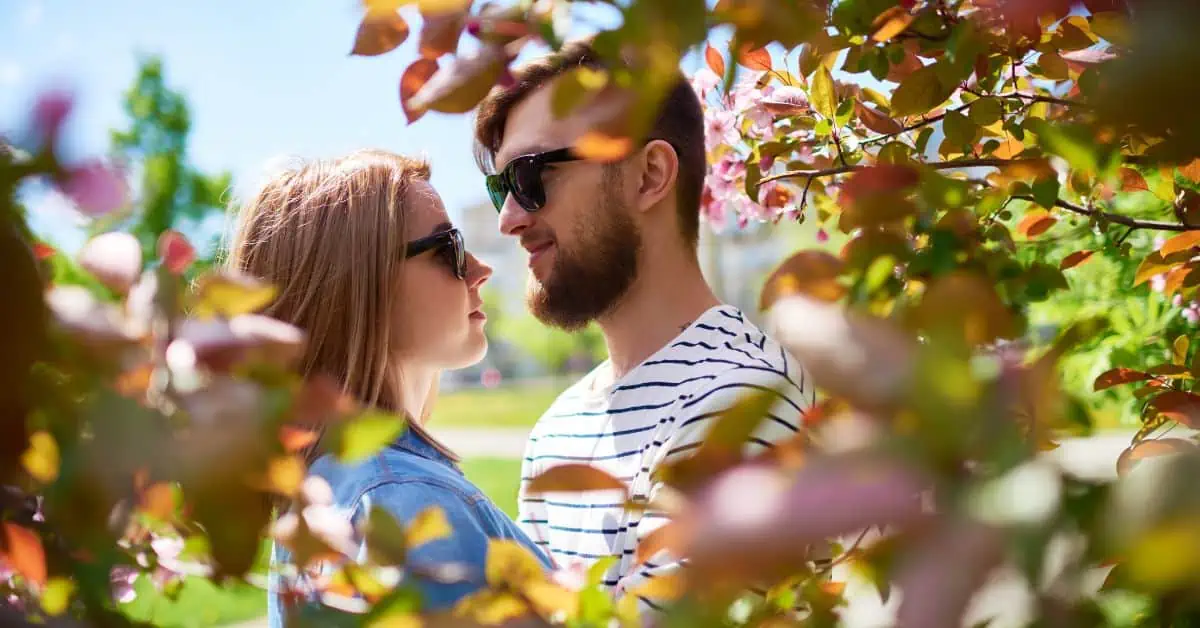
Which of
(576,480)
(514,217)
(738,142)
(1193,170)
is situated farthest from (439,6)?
(514,217)

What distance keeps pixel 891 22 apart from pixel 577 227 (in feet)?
4.72

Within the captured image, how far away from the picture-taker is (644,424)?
190cm

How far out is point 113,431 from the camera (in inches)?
19.4

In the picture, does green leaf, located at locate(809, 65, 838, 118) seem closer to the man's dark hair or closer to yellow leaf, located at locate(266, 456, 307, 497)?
the man's dark hair

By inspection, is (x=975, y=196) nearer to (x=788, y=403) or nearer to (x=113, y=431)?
(x=788, y=403)

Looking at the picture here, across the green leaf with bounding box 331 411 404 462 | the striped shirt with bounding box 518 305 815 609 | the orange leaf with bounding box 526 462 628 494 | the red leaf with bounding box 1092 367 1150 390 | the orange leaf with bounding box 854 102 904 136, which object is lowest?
the striped shirt with bounding box 518 305 815 609

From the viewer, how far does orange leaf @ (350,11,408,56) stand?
2.48 feet

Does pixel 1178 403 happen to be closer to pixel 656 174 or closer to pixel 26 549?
pixel 26 549

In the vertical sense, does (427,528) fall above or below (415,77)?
below

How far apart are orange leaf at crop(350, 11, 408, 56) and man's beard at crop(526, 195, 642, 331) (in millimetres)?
1483

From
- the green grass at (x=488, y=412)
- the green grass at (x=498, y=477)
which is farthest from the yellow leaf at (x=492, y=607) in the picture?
the green grass at (x=488, y=412)

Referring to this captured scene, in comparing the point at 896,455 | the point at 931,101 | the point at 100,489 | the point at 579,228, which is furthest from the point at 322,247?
the point at 896,455

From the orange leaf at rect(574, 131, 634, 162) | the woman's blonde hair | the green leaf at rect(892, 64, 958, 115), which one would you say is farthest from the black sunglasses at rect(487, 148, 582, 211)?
the orange leaf at rect(574, 131, 634, 162)

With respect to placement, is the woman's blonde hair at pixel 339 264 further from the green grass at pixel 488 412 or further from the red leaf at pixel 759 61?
the green grass at pixel 488 412
